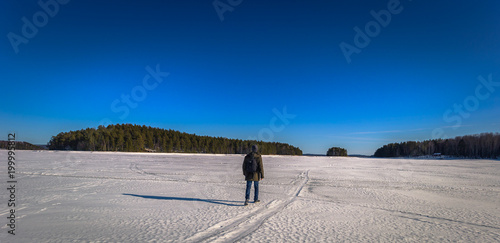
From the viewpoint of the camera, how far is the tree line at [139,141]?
285ft

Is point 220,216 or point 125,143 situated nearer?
point 220,216

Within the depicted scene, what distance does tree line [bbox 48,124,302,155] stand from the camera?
86.8 m

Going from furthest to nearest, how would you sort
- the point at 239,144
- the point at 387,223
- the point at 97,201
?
1. the point at 239,144
2. the point at 97,201
3. the point at 387,223

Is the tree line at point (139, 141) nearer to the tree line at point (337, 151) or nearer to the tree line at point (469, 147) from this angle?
the tree line at point (337, 151)

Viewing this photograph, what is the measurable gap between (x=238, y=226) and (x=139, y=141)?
95028 mm

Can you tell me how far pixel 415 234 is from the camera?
219 inches

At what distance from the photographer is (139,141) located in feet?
303

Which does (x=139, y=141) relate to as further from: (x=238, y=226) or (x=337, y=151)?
(x=337, y=151)

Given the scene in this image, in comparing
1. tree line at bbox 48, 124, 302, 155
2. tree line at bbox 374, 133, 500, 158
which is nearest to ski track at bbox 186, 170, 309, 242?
tree line at bbox 48, 124, 302, 155

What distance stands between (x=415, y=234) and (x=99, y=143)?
320 feet

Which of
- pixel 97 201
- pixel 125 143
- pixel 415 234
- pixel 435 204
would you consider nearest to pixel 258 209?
pixel 415 234

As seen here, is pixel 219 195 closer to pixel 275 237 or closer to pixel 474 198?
pixel 275 237

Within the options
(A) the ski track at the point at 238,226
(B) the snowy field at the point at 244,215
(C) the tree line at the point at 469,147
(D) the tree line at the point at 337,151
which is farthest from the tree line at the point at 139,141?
(A) the ski track at the point at 238,226

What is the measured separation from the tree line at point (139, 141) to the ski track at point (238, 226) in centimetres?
8827
